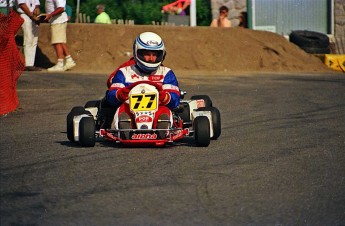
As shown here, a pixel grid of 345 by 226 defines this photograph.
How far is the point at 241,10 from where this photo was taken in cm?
3089

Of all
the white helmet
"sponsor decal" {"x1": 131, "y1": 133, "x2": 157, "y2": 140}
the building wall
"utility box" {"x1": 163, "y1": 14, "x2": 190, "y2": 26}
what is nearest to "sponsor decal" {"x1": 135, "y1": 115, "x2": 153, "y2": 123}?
"sponsor decal" {"x1": 131, "y1": 133, "x2": 157, "y2": 140}

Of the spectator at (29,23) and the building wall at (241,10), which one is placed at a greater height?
the spectator at (29,23)

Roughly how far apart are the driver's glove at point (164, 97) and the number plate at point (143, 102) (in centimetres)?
20

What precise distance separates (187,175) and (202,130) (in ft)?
6.83

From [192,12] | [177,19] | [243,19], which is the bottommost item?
[243,19]

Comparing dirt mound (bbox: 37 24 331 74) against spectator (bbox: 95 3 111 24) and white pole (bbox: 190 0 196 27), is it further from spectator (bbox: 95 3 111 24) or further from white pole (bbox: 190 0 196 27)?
white pole (bbox: 190 0 196 27)

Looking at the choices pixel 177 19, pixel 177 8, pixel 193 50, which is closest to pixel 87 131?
pixel 193 50

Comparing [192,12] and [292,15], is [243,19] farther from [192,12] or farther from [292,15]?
[292,15]

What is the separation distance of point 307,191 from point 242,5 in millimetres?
22788

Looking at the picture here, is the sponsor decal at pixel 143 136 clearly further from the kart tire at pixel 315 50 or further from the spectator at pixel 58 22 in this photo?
the kart tire at pixel 315 50

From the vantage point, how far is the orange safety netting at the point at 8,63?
15.1m

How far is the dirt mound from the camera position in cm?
2422

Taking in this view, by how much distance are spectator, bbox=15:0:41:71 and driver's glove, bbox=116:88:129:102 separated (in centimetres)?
938

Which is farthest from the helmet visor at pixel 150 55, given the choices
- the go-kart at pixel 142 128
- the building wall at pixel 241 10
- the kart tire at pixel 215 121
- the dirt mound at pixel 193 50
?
the building wall at pixel 241 10
